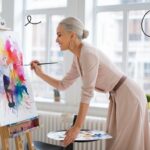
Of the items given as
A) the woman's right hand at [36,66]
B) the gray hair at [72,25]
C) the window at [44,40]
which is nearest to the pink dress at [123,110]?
the gray hair at [72,25]

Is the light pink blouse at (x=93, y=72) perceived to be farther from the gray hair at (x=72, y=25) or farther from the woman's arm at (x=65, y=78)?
the gray hair at (x=72, y=25)

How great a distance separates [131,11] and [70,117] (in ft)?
4.21

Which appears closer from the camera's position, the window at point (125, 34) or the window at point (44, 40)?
the window at point (125, 34)

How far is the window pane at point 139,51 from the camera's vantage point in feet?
10.6

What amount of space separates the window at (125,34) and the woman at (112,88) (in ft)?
3.10

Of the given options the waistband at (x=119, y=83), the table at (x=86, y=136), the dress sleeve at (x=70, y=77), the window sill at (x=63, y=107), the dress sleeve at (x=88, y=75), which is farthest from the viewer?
the window sill at (x=63, y=107)

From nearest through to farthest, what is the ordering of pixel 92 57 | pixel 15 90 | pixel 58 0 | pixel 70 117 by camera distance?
pixel 92 57 → pixel 15 90 → pixel 70 117 → pixel 58 0

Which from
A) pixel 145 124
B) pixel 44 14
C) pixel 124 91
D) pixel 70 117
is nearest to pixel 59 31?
pixel 124 91

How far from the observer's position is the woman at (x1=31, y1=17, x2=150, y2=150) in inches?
81.3

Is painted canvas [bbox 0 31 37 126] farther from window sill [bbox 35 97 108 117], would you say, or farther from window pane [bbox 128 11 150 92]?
window pane [bbox 128 11 150 92]

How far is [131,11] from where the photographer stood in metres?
3.28

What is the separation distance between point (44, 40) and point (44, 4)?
430mm

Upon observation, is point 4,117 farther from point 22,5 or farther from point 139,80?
point 22,5

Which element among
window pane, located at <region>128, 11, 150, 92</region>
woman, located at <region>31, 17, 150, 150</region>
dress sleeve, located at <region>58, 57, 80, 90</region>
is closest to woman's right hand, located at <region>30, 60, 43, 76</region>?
woman, located at <region>31, 17, 150, 150</region>
